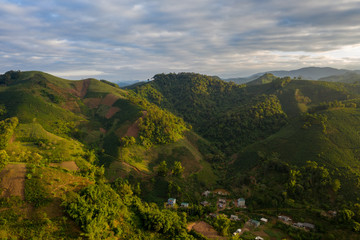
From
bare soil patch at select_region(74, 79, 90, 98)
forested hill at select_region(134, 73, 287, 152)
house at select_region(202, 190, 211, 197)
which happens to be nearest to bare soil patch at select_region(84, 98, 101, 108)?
bare soil patch at select_region(74, 79, 90, 98)

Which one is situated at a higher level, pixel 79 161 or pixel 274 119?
pixel 274 119

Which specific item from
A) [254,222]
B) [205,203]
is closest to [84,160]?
[205,203]

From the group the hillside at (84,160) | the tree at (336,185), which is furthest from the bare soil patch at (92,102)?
the tree at (336,185)

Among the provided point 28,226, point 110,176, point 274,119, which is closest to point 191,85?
point 274,119

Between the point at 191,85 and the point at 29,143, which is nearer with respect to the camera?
the point at 29,143

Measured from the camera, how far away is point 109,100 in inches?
3615

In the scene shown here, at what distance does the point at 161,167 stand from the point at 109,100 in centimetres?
5591

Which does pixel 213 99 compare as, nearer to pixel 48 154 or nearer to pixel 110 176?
pixel 110 176

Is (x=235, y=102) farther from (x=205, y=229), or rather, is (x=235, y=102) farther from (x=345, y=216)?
(x=205, y=229)

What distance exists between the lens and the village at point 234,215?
35406 millimetres

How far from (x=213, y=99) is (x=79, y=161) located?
332 feet

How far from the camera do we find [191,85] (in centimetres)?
14300

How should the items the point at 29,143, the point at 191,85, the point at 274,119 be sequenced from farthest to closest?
the point at 191,85 < the point at 274,119 < the point at 29,143

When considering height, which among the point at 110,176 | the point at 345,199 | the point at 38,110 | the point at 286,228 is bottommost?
the point at 286,228
